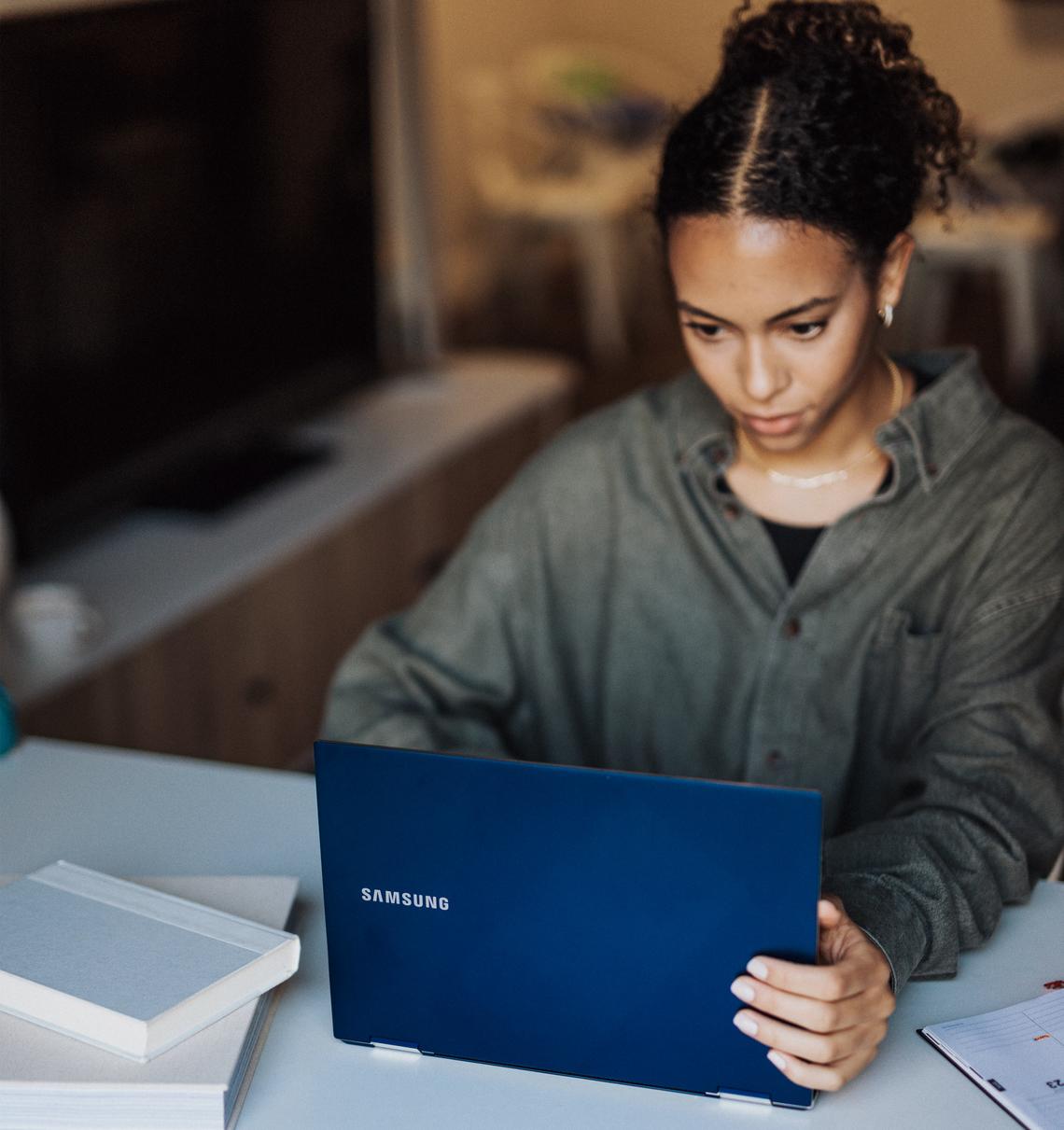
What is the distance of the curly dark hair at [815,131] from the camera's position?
123 centimetres

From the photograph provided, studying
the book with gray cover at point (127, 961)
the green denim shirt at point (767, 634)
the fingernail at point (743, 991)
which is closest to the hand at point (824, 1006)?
the fingernail at point (743, 991)

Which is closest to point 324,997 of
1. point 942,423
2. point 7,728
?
point 7,728

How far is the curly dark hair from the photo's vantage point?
1231 mm

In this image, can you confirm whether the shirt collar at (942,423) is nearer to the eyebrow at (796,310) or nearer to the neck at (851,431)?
the neck at (851,431)

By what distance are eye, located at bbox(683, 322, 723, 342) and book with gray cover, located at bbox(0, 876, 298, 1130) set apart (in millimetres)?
653

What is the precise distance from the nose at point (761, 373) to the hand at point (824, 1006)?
18.2 inches

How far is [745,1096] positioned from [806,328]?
1.99ft

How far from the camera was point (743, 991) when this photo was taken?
35.4 inches

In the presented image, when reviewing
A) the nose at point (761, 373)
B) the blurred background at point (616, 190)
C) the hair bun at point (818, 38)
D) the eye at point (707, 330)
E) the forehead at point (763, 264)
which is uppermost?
the hair bun at point (818, 38)

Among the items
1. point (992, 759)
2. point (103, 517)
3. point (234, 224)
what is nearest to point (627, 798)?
point (992, 759)

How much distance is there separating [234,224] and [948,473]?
1665 mm

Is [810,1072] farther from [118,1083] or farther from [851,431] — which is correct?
[851,431]

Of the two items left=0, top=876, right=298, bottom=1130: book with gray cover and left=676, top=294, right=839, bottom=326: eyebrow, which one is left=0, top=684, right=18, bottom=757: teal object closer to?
left=0, top=876, right=298, bottom=1130: book with gray cover

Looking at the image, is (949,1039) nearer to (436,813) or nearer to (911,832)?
(911,832)
